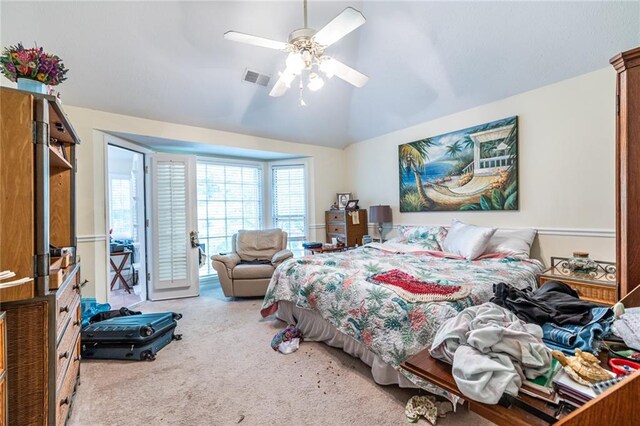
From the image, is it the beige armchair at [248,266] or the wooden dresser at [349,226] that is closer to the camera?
the beige armchair at [248,266]

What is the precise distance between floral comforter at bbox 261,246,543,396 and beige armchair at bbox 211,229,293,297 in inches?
38.2

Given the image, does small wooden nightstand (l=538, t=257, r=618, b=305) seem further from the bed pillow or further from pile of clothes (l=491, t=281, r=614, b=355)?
pile of clothes (l=491, t=281, r=614, b=355)

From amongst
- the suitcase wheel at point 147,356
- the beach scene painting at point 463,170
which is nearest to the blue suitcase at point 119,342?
the suitcase wheel at point 147,356

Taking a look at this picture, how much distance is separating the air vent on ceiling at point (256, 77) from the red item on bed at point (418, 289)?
8.93ft

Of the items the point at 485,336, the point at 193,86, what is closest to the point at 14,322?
the point at 485,336

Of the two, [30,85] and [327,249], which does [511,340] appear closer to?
[30,85]

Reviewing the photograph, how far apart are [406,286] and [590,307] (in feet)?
3.39

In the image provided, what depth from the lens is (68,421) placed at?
1639mm

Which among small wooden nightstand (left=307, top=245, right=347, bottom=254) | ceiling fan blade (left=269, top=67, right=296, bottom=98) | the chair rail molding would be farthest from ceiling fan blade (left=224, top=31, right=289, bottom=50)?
small wooden nightstand (left=307, top=245, right=347, bottom=254)

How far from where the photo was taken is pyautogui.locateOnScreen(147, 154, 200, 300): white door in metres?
3.98

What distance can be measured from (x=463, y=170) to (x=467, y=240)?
1.07 m

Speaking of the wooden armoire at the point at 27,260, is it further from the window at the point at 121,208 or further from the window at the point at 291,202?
the window at the point at 121,208

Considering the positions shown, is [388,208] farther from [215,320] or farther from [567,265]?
[215,320]

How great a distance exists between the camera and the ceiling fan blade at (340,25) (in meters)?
1.82
